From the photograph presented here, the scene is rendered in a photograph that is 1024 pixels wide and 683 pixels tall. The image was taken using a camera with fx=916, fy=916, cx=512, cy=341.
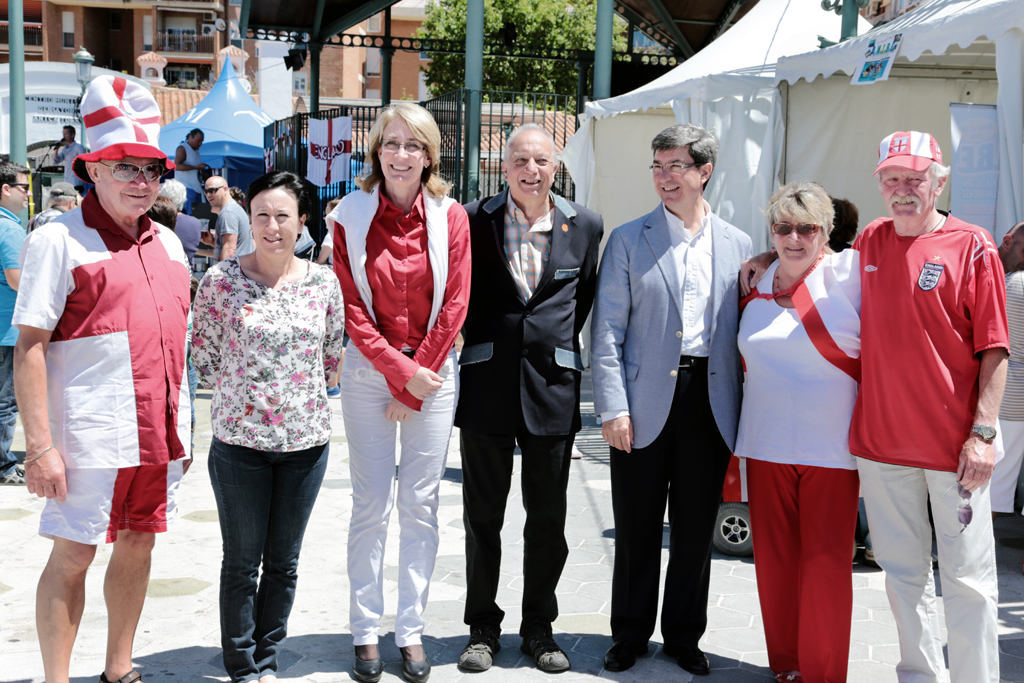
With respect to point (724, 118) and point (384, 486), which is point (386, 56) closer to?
point (724, 118)

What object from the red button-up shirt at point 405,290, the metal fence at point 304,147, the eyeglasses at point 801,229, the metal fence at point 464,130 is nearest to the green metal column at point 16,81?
the metal fence at point 304,147

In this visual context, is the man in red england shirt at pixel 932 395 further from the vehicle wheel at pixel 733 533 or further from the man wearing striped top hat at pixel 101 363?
the man wearing striped top hat at pixel 101 363

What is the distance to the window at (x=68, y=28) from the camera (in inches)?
1925

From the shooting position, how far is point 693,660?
11.4ft

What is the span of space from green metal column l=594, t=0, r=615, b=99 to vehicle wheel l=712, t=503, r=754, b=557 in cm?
701

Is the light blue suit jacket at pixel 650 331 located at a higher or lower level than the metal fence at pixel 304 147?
lower

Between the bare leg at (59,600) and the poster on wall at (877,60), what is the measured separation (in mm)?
4980

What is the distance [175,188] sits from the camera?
7672mm

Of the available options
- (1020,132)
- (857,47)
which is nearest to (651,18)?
(857,47)

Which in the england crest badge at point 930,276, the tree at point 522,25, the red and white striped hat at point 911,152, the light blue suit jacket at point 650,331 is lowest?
the light blue suit jacket at point 650,331

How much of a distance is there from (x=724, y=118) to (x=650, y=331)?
4.21m

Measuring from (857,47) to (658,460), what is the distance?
3682 mm

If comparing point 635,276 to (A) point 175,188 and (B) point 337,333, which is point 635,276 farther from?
(A) point 175,188

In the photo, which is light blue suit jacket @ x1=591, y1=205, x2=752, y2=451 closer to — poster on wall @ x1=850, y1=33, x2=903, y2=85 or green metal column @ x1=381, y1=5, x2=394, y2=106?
poster on wall @ x1=850, y1=33, x2=903, y2=85
